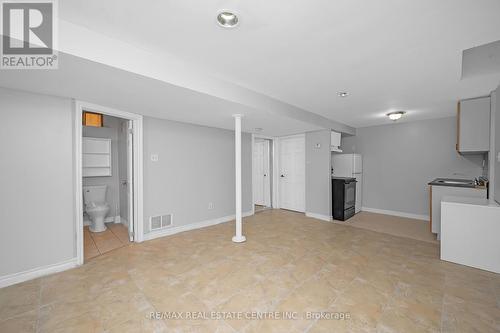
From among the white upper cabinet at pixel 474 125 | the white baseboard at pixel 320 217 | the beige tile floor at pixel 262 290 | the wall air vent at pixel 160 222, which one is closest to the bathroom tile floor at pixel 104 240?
the beige tile floor at pixel 262 290

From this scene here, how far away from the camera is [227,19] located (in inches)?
58.2

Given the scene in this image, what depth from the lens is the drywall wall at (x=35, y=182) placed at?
2.23 m

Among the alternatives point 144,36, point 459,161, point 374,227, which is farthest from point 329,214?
point 144,36

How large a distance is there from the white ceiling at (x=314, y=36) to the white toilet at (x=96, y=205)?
11.4 feet

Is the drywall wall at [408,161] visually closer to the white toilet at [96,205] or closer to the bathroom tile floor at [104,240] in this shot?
the bathroom tile floor at [104,240]

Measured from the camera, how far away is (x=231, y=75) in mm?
2395

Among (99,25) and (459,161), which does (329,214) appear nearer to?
(459,161)

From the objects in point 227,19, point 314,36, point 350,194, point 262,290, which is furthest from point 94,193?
point 350,194

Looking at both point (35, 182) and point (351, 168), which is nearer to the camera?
point (35, 182)

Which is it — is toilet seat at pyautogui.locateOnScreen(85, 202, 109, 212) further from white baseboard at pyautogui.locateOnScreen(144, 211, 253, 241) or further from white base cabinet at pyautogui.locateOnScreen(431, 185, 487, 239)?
white base cabinet at pyautogui.locateOnScreen(431, 185, 487, 239)

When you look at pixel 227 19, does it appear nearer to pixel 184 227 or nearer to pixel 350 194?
pixel 184 227

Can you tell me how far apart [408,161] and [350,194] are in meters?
1.67

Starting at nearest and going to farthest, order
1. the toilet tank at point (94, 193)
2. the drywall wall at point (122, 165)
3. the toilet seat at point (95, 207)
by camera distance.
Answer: the toilet seat at point (95, 207) < the toilet tank at point (94, 193) < the drywall wall at point (122, 165)

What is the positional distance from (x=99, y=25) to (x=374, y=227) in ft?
17.2
